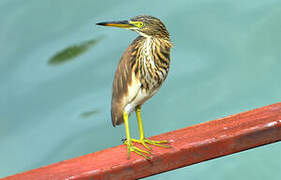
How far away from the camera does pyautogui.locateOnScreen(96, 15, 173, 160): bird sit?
4.58 feet

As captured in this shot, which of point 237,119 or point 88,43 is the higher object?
point 88,43

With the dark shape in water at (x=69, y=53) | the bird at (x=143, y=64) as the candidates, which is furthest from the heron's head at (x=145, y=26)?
the dark shape in water at (x=69, y=53)

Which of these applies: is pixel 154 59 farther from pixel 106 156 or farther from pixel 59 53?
pixel 59 53

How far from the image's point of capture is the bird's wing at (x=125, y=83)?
1.45 m

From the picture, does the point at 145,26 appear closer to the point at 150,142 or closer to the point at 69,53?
the point at 150,142

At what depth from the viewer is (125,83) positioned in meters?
1.48

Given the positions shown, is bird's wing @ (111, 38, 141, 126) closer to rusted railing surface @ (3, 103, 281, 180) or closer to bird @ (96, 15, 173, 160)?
bird @ (96, 15, 173, 160)

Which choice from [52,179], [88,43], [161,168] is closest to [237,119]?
[161,168]

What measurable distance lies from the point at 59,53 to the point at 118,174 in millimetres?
2316

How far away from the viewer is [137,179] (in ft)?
4.41

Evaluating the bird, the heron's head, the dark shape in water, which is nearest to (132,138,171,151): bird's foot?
the bird

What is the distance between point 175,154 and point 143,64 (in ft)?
0.83

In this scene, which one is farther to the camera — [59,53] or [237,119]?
[59,53]

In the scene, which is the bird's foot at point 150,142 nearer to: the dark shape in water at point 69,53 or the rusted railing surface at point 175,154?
the rusted railing surface at point 175,154
